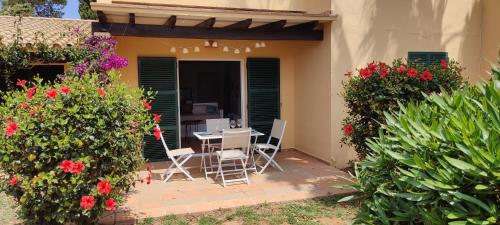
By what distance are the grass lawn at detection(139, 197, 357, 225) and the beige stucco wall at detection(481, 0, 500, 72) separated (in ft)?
20.6

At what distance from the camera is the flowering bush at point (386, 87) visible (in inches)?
239

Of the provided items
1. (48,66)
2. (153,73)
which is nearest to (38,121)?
(153,73)

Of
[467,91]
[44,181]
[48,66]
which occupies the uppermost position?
[48,66]

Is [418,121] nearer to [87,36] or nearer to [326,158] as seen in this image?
[326,158]

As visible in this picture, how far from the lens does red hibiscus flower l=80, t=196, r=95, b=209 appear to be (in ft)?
12.9

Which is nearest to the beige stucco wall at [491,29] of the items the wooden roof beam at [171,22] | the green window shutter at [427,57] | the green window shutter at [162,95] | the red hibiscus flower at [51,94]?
the green window shutter at [427,57]

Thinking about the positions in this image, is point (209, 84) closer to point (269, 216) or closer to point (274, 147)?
point (274, 147)

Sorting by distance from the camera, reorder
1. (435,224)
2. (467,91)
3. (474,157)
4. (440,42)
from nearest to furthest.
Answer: (474,157), (435,224), (467,91), (440,42)

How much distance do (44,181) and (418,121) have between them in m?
3.60

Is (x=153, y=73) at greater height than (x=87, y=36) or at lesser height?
lesser

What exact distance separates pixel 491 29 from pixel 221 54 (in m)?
6.53

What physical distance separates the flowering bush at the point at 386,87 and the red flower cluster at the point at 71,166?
4.15 metres

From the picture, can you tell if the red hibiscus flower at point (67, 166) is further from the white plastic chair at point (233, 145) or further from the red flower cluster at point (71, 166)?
the white plastic chair at point (233, 145)

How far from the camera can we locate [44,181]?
398 cm
